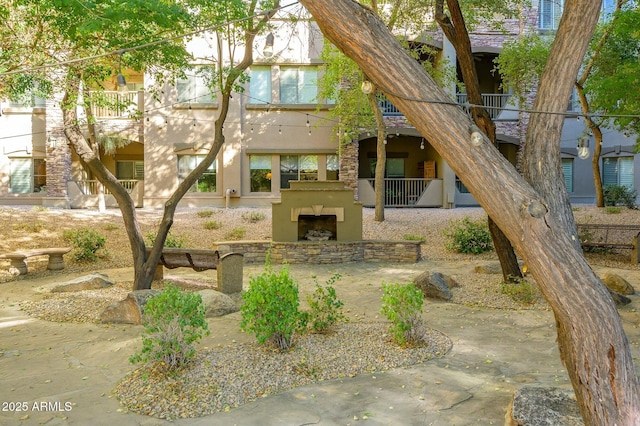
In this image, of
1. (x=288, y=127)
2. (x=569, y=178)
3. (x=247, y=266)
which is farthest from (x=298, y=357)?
(x=569, y=178)

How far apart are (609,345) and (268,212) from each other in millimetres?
16490

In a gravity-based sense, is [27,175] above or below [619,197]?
above

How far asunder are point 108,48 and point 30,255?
18.2 ft

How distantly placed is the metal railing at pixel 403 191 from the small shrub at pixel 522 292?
44.5ft

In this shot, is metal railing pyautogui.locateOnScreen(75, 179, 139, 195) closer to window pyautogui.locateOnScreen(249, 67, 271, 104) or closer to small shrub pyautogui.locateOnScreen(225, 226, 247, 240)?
window pyautogui.locateOnScreen(249, 67, 271, 104)

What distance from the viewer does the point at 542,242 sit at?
3.58 m

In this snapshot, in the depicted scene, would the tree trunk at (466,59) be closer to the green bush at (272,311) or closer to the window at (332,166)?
the green bush at (272,311)

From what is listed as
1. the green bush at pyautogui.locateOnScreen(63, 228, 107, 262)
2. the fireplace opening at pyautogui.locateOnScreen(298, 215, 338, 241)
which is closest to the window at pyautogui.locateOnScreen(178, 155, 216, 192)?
the green bush at pyautogui.locateOnScreen(63, 228, 107, 262)

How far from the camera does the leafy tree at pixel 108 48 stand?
26.3 ft

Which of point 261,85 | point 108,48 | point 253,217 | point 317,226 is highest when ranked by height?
point 261,85

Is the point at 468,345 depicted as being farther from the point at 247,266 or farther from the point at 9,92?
the point at 9,92

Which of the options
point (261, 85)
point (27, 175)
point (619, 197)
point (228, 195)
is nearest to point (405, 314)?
point (228, 195)

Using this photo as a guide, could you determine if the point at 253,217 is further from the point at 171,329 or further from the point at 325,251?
the point at 171,329

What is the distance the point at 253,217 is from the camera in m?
18.1
